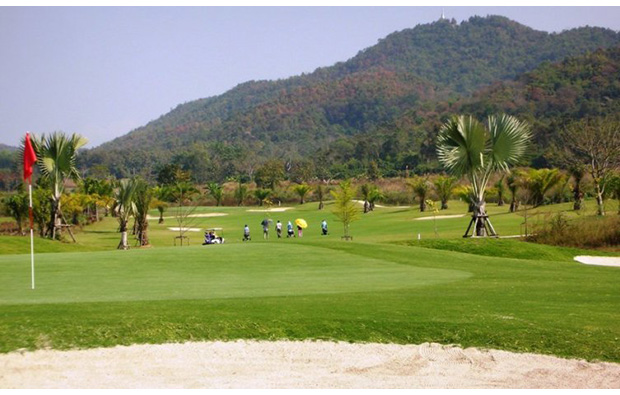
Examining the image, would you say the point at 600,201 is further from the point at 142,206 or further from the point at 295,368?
the point at 295,368

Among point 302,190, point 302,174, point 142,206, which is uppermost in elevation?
point 302,174

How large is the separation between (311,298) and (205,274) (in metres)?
5.63

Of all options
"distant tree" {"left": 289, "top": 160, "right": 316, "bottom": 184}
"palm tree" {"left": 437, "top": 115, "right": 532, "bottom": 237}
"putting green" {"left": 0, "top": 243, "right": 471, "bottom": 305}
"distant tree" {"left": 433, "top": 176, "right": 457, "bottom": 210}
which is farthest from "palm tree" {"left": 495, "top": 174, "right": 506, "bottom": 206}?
"distant tree" {"left": 289, "top": 160, "right": 316, "bottom": 184}

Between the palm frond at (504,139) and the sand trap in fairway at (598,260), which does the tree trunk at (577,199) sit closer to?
the palm frond at (504,139)

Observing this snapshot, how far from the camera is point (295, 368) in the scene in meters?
10.9

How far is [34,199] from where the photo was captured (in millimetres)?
46250

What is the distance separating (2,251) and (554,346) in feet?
80.9

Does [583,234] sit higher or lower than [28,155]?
lower

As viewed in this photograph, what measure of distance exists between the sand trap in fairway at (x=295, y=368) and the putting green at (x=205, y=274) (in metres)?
3.70

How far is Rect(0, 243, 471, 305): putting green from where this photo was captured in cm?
1587

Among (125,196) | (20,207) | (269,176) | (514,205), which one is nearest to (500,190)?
(514,205)

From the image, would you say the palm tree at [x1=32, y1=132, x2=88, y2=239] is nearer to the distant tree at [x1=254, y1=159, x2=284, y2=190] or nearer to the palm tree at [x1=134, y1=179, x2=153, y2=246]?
the palm tree at [x1=134, y1=179, x2=153, y2=246]

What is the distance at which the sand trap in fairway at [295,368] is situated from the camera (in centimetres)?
1019

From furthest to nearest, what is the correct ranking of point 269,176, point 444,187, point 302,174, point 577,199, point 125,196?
point 302,174 < point 269,176 < point 444,187 < point 577,199 < point 125,196
